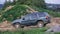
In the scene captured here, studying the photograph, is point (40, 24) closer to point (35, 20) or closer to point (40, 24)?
point (40, 24)

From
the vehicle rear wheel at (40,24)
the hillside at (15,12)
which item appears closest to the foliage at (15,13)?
the hillside at (15,12)

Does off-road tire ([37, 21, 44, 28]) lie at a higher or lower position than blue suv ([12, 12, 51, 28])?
lower

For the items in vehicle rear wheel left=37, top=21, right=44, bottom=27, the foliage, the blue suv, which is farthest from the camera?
the foliage

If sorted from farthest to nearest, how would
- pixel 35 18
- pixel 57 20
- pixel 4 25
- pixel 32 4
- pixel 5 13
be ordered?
1. pixel 32 4
2. pixel 5 13
3. pixel 57 20
4. pixel 4 25
5. pixel 35 18

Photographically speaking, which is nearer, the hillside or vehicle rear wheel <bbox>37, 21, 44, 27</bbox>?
vehicle rear wheel <bbox>37, 21, 44, 27</bbox>

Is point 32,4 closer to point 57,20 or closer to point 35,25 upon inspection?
point 57,20

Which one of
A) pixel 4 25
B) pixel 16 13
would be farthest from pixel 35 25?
pixel 16 13

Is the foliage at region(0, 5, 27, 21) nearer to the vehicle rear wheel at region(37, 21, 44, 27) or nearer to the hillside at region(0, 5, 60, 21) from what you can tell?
the hillside at region(0, 5, 60, 21)

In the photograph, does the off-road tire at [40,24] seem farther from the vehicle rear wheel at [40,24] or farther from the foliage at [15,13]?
the foliage at [15,13]

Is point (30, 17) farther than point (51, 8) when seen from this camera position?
No

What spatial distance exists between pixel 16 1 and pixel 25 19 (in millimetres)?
9350

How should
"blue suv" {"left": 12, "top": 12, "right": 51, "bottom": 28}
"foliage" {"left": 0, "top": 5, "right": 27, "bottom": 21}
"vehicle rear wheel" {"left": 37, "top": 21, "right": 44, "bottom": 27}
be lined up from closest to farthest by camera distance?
"blue suv" {"left": 12, "top": 12, "right": 51, "bottom": 28}, "vehicle rear wheel" {"left": 37, "top": 21, "right": 44, "bottom": 27}, "foliage" {"left": 0, "top": 5, "right": 27, "bottom": 21}

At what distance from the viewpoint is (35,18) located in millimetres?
22281

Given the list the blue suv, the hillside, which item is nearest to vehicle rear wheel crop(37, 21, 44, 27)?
the blue suv
